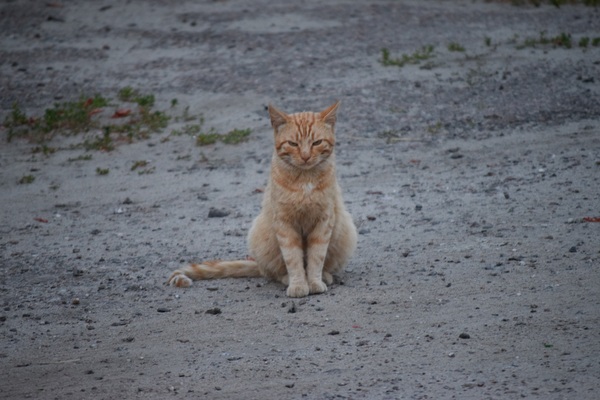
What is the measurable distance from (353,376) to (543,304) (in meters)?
1.44

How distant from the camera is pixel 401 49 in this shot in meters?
12.2

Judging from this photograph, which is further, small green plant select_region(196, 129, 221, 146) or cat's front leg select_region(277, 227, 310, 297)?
small green plant select_region(196, 129, 221, 146)

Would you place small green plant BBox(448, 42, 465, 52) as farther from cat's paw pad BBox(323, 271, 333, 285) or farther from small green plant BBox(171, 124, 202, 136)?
cat's paw pad BBox(323, 271, 333, 285)

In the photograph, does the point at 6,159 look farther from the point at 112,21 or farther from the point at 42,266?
the point at 112,21

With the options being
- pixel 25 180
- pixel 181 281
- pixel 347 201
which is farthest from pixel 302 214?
pixel 25 180

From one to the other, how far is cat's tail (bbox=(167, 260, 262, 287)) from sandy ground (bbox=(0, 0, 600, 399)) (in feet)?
0.29

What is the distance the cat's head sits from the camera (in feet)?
20.1

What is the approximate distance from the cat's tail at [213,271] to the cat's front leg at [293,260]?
451 millimetres

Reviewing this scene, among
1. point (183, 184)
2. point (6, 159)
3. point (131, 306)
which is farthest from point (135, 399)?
point (6, 159)

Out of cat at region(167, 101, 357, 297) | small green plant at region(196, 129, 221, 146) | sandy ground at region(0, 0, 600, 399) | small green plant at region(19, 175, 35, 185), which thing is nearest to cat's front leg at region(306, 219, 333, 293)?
cat at region(167, 101, 357, 297)

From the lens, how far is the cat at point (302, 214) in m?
6.13

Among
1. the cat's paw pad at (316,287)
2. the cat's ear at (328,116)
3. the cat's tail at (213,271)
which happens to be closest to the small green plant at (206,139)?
the cat's tail at (213,271)

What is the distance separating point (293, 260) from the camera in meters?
6.13

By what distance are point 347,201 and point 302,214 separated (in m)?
2.28
